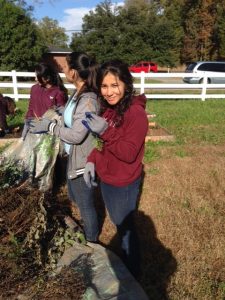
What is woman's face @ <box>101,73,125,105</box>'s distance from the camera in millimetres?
2594

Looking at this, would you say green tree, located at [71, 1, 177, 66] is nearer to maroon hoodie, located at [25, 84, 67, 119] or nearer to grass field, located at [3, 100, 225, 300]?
grass field, located at [3, 100, 225, 300]

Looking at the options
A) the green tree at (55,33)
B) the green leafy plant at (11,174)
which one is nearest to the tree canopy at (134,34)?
the green tree at (55,33)

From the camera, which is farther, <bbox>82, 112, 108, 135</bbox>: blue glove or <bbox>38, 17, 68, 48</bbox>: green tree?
<bbox>38, 17, 68, 48</bbox>: green tree

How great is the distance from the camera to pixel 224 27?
51406 mm

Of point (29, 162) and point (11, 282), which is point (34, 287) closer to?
point (11, 282)

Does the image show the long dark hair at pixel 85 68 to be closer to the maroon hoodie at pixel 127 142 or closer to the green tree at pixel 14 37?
the maroon hoodie at pixel 127 142

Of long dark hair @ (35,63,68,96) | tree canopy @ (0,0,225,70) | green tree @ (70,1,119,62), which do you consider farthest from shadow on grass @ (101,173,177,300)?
green tree @ (70,1,119,62)

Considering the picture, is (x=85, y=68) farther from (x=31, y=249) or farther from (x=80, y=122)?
(x=31, y=249)

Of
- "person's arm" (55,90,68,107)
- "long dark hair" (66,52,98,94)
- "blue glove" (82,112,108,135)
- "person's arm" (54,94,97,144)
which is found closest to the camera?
"blue glove" (82,112,108,135)

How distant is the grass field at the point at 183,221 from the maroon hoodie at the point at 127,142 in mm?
1054

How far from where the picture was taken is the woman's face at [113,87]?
2594 millimetres

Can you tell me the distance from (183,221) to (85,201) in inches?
54.9

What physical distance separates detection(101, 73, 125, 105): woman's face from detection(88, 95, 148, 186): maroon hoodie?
0.10 metres

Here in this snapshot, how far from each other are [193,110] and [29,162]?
8.68 metres
